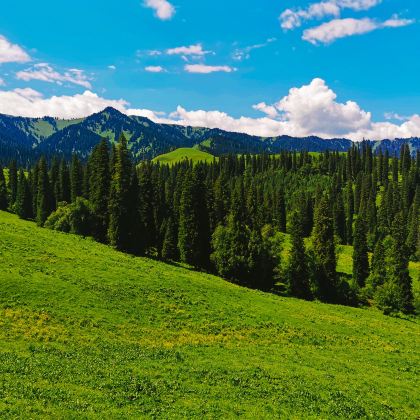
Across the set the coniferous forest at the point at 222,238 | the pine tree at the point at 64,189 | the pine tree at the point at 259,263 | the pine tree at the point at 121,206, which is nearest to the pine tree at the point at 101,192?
the coniferous forest at the point at 222,238

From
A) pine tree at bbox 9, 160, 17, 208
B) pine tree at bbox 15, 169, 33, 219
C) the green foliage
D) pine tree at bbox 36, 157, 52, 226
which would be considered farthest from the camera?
pine tree at bbox 9, 160, 17, 208


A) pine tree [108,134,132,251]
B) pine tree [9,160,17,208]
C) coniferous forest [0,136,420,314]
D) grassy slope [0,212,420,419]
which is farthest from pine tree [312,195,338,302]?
pine tree [9,160,17,208]

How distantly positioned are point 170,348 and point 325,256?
149 ft

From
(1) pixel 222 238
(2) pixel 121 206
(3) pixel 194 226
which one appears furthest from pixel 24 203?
(1) pixel 222 238

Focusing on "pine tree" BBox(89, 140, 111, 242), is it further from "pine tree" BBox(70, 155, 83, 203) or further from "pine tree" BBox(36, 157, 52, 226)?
"pine tree" BBox(70, 155, 83, 203)

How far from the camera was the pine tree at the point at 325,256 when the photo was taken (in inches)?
2613

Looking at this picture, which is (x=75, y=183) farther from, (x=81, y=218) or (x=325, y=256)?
(x=325, y=256)

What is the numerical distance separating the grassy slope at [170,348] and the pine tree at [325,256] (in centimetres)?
1450

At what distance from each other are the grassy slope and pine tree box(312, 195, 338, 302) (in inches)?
571

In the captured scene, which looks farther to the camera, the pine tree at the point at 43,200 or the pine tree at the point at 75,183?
the pine tree at the point at 75,183

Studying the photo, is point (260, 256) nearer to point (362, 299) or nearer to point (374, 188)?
point (362, 299)

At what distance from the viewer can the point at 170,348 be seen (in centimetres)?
2945

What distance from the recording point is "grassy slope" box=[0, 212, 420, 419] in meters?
19.6

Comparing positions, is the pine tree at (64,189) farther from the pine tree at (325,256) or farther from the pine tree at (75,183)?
the pine tree at (325,256)
